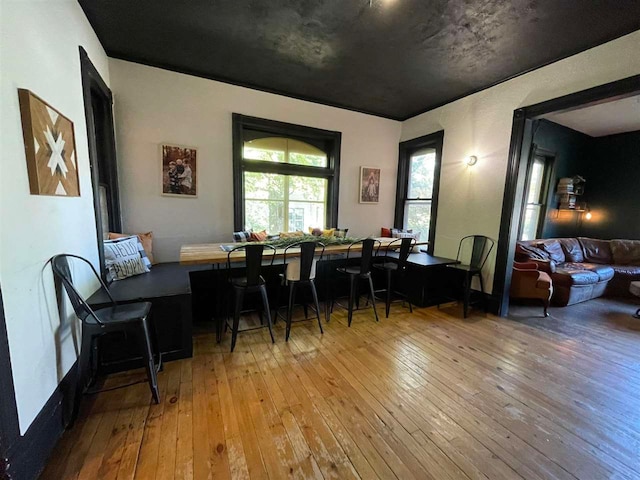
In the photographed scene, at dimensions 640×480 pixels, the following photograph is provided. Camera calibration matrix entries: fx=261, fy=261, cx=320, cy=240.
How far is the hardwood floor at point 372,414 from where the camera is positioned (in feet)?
4.36

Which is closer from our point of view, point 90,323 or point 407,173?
point 90,323

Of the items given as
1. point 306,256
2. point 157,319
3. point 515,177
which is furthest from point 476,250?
point 157,319

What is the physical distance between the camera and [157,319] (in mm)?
2088

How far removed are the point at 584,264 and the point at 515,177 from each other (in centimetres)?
274

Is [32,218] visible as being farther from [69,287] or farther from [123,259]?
[123,259]

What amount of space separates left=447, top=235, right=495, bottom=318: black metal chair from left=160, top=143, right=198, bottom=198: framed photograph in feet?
11.9

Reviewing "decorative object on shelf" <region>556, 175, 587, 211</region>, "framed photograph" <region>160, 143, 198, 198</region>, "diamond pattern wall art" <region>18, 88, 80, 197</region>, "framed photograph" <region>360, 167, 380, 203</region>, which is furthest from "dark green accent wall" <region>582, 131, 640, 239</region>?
"diamond pattern wall art" <region>18, 88, 80, 197</region>

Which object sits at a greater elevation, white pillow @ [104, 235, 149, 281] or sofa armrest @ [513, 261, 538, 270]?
white pillow @ [104, 235, 149, 281]

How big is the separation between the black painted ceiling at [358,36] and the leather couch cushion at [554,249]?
2.80 metres

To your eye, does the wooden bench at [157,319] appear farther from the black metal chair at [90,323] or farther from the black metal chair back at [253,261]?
the black metal chair back at [253,261]

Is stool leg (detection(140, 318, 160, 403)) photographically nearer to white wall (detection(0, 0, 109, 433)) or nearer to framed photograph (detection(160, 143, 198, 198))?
white wall (detection(0, 0, 109, 433))

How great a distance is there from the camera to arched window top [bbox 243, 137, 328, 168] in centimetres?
376

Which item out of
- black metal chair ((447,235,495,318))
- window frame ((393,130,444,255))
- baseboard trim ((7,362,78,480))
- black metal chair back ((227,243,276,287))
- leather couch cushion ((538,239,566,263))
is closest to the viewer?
baseboard trim ((7,362,78,480))

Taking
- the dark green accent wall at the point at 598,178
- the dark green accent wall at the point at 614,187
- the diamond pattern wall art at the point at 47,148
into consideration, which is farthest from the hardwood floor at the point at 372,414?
the dark green accent wall at the point at 614,187
